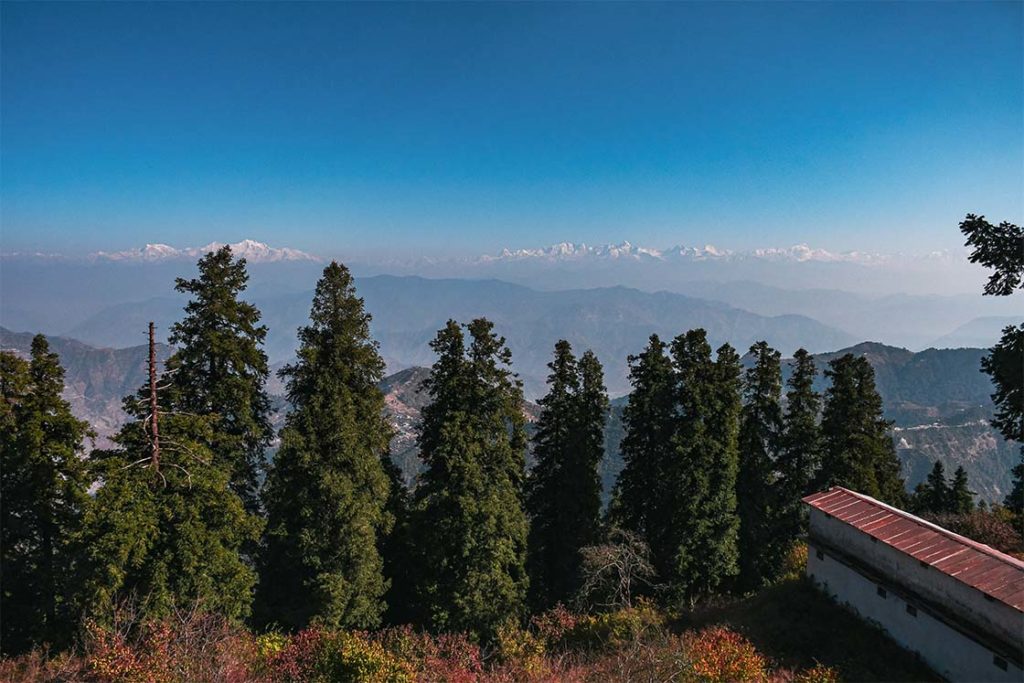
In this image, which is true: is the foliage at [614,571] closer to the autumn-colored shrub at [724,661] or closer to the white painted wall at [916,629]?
the autumn-colored shrub at [724,661]

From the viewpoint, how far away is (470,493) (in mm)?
21578

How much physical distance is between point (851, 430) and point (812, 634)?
1441 cm

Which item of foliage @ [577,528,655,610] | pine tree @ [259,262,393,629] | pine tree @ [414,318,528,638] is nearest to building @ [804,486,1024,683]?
foliage @ [577,528,655,610]

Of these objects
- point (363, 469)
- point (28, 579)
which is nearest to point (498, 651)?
point (363, 469)

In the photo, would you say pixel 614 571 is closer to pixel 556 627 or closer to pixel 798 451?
pixel 556 627

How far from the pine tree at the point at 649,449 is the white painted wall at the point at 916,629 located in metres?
7.10

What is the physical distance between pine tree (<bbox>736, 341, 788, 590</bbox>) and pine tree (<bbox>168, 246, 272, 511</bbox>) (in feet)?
73.0

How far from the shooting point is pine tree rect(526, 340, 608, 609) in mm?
25328

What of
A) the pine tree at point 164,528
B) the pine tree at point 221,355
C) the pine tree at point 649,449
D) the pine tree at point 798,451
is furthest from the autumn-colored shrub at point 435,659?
the pine tree at point 798,451

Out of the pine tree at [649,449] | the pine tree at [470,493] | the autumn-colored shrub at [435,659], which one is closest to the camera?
the autumn-colored shrub at [435,659]

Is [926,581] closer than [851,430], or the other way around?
[926,581]

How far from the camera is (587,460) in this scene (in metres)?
25.4

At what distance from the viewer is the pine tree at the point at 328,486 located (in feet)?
66.9

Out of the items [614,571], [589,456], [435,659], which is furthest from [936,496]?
[435,659]
